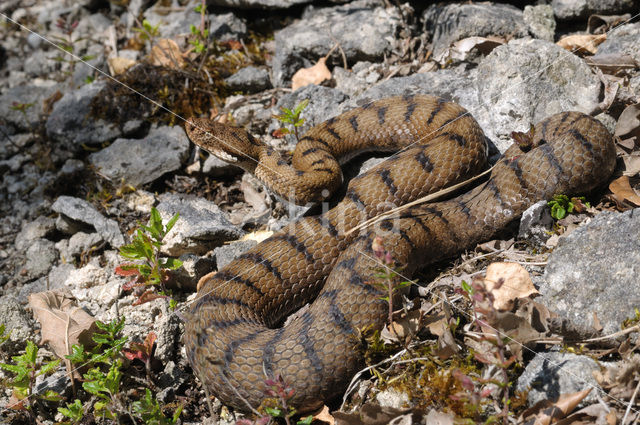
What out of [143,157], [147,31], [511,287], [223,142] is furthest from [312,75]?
[511,287]

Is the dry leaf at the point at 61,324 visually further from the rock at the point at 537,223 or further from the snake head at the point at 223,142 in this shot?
the rock at the point at 537,223

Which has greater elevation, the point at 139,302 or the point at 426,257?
the point at 426,257

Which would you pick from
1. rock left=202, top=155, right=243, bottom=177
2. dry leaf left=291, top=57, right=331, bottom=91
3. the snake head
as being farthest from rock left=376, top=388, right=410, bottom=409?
dry leaf left=291, top=57, right=331, bottom=91

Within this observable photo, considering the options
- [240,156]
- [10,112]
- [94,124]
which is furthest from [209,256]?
[10,112]

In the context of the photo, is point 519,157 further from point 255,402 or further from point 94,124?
point 94,124

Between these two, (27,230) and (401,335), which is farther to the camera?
(27,230)

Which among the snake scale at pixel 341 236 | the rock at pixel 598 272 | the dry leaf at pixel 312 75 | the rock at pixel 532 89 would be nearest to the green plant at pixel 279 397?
the snake scale at pixel 341 236

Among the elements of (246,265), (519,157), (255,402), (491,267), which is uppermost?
(519,157)
